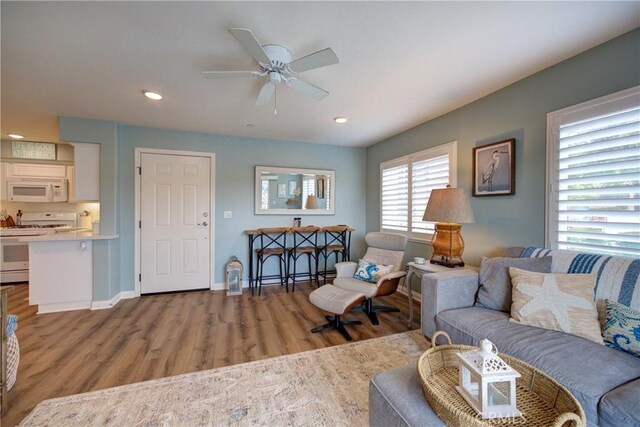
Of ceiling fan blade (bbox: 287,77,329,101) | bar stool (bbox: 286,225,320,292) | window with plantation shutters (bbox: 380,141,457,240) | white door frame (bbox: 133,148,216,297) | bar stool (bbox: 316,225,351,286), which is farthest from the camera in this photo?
bar stool (bbox: 316,225,351,286)

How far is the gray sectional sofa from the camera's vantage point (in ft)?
3.47

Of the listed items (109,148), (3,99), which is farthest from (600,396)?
(3,99)

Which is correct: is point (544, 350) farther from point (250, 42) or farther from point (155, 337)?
point (155, 337)

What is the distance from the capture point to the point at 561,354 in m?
1.33

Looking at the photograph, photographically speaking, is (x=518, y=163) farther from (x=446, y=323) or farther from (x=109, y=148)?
(x=109, y=148)

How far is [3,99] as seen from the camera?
270 centimetres

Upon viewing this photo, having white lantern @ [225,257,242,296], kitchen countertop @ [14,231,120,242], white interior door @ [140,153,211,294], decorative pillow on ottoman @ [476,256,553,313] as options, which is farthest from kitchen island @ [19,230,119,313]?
decorative pillow on ottoman @ [476,256,553,313]

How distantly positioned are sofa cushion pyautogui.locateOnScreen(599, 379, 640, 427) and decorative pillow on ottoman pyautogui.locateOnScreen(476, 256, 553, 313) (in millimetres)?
819

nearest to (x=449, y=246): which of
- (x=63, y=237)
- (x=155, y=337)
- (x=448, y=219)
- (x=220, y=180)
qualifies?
(x=448, y=219)

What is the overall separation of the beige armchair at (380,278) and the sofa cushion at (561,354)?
90cm

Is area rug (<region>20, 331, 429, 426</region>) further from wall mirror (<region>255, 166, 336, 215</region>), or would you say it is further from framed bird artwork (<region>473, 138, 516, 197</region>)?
wall mirror (<region>255, 166, 336, 215</region>)

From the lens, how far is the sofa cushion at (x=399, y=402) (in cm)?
101

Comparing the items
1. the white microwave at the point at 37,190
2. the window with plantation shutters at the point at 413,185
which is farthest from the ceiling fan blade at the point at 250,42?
the white microwave at the point at 37,190

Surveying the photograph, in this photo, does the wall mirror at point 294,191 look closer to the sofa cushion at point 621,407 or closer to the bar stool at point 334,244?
the bar stool at point 334,244
